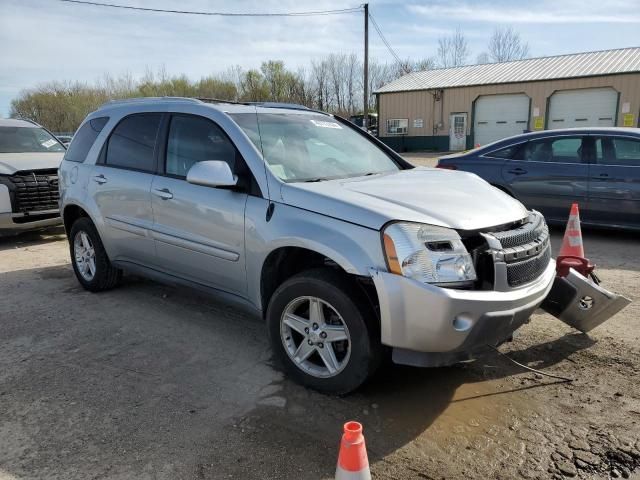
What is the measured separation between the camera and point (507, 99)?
29328mm

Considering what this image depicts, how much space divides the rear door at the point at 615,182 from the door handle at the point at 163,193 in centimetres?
588

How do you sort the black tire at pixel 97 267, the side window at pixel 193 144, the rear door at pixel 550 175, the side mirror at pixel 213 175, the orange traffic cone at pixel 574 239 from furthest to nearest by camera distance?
the rear door at pixel 550 175
the black tire at pixel 97 267
the orange traffic cone at pixel 574 239
the side window at pixel 193 144
the side mirror at pixel 213 175

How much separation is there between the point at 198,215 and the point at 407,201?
1617mm

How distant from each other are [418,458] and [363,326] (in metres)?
0.73

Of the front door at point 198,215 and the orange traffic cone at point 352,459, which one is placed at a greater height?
the front door at point 198,215

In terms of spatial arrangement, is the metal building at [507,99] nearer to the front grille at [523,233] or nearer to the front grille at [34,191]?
the front grille at [34,191]

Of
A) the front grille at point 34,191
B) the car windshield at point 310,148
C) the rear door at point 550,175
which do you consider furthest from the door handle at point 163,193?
the rear door at point 550,175

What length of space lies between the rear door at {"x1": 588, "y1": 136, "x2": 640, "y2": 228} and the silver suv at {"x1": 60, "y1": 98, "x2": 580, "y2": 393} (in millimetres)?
4026

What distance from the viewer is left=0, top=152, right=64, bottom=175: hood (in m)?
7.97

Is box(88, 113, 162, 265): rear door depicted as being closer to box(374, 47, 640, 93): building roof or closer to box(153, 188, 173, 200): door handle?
box(153, 188, 173, 200): door handle

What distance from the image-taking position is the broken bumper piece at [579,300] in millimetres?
3717

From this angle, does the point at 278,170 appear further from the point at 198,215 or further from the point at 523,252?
the point at 523,252

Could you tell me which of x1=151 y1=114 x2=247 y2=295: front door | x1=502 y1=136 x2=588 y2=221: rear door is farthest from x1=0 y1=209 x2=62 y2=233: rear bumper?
x1=502 y1=136 x2=588 y2=221: rear door

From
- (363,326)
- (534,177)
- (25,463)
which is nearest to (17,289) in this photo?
(25,463)
